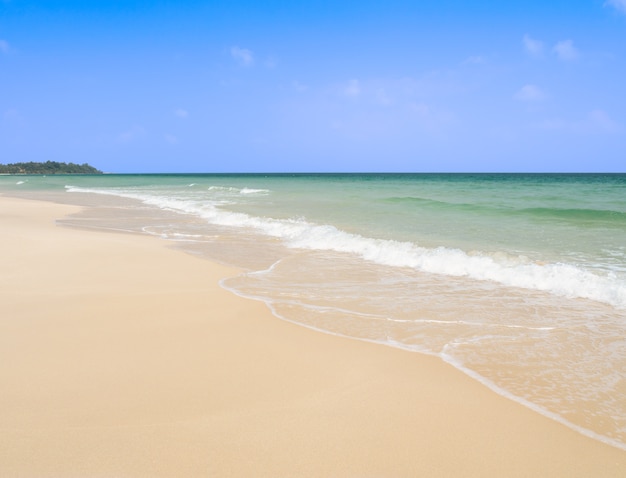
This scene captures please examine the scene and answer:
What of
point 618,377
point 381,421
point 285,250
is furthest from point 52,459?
point 285,250

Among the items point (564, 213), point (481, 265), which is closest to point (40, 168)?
point (564, 213)

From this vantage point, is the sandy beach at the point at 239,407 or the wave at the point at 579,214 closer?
the sandy beach at the point at 239,407

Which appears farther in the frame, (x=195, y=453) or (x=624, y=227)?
(x=624, y=227)

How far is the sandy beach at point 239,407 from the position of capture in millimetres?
2441

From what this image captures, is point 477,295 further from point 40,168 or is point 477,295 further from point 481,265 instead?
point 40,168

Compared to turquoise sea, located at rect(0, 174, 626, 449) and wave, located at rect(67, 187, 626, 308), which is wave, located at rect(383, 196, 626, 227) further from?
wave, located at rect(67, 187, 626, 308)

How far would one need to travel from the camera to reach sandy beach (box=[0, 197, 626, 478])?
8.01 ft

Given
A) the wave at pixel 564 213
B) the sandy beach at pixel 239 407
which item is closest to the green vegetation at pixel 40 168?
the wave at pixel 564 213

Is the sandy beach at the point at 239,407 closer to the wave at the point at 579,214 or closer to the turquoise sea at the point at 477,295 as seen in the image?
the turquoise sea at the point at 477,295

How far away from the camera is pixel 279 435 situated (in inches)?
106

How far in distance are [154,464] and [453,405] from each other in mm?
1878

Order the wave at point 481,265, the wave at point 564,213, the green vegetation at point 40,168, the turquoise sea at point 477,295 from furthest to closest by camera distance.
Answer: the green vegetation at point 40,168 < the wave at point 564,213 < the wave at point 481,265 < the turquoise sea at point 477,295

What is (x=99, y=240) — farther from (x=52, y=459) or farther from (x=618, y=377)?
(x=618, y=377)

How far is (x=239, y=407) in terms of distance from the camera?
299 centimetres
